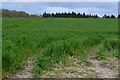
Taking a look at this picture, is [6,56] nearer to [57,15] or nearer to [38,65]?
[38,65]

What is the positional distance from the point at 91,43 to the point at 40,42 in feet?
7.59

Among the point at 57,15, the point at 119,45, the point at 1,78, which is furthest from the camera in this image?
the point at 57,15

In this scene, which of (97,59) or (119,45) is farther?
(119,45)

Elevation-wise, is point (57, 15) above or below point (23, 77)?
above

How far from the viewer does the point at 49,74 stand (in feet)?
16.6

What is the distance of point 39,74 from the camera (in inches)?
199

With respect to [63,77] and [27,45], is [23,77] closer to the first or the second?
[63,77]

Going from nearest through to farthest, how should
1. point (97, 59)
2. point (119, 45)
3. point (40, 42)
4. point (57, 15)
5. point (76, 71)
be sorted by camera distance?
point (76, 71) → point (97, 59) → point (119, 45) → point (40, 42) → point (57, 15)

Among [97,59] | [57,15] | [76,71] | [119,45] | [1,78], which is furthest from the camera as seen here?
[57,15]

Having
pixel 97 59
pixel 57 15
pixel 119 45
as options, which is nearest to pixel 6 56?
pixel 97 59

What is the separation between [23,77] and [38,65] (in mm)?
725

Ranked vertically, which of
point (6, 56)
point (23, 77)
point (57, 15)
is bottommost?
point (23, 77)

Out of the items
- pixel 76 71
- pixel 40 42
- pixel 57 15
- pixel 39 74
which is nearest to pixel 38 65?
pixel 39 74

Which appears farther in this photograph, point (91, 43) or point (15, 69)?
point (91, 43)
